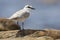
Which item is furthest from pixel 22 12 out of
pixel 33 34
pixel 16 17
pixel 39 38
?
pixel 39 38

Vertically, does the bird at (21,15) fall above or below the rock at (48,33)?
above

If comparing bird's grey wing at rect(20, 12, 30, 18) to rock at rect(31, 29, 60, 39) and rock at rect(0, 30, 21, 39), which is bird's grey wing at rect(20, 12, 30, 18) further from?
rock at rect(31, 29, 60, 39)

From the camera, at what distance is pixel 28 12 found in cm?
580

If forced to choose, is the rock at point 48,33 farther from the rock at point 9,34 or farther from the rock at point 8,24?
the rock at point 8,24

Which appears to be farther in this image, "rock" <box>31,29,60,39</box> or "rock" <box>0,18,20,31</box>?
"rock" <box>0,18,20,31</box>

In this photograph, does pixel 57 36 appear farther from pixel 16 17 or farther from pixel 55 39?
pixel 16 17

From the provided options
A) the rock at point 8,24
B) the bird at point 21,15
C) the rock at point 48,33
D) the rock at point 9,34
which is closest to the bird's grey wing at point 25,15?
the bird at point 21,15

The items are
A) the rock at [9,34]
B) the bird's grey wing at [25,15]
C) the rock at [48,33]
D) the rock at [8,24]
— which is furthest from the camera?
the rock at [8,24]

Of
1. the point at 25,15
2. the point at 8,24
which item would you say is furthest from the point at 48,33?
Result: the point at 8,24

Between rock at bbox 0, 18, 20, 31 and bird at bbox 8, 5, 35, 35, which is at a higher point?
bird at bbox 8, 5, 35, 35

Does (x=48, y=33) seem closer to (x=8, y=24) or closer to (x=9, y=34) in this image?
(x=9, y=34)

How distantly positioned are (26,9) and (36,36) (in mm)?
966

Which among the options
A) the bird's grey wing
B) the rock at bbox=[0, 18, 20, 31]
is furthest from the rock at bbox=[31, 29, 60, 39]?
the rock at bbox=[0, 18, 20, 31]

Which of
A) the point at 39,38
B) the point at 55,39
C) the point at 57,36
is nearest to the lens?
the point at 39,38
